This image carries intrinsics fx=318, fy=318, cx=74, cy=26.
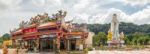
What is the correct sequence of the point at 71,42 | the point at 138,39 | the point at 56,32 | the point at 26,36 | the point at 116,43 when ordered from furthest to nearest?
the point at 138,39, the point at 116,43, the point at 26,36, the point at 71,42, the point at 56,32

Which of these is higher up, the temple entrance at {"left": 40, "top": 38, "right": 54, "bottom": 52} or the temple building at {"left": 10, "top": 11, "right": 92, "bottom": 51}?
the temple building at {"left": 10, "top": 11, "right": 92, "bottom": 51}

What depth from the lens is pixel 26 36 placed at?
143ft

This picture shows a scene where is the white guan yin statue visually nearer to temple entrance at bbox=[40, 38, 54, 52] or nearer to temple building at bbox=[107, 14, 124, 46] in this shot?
temple building at bbox=[107, 14, 124, 46]

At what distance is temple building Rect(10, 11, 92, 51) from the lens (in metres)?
36.2

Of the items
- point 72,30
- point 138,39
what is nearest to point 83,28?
point 72,30

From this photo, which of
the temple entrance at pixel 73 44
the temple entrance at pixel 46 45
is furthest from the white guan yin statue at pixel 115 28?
the temple entrance at pixel 73 44

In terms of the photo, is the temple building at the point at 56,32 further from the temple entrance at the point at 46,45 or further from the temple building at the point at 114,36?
the temple building at the point at 114,36

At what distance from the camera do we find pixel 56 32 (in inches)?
1414

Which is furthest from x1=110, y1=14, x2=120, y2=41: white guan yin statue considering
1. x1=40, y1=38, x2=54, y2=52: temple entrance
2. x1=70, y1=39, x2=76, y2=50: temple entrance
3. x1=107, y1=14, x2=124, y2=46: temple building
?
x1=70, y1=39, x2=76, y2=50: temple entrance

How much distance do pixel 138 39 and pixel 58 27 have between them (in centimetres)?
8508

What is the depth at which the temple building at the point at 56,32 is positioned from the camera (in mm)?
36178

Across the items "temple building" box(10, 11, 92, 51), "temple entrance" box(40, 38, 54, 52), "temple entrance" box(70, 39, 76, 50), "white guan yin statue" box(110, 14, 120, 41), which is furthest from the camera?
"white guan yin statue" box(110, 14, 120, 41)

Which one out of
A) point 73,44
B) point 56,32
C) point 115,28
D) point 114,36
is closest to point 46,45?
point 73,44

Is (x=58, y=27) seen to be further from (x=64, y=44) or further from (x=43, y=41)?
(x=43, y=41)
